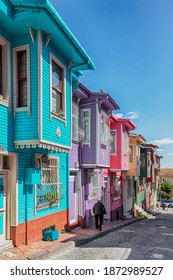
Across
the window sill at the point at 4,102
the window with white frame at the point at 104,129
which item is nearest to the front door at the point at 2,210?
the window sill at the point at 4,102

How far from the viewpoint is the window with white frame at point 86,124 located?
14586mm

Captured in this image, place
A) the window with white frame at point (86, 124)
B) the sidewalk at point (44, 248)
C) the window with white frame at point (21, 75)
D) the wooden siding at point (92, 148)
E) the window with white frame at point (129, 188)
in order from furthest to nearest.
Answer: the window with white frame at point (129, 188), the window with white frame at point (86, 124), the wooden siding at point (92, 148), the window with white frame at point (21, 75), the sidewalk at point (44, 248)

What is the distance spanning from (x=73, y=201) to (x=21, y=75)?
7.04 meters

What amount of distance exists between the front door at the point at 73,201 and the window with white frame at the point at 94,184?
1.33m

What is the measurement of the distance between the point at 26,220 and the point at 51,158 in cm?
266

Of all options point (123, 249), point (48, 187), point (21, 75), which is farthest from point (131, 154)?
point (21, 75)

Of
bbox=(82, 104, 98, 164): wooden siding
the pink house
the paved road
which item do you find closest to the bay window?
the paved road

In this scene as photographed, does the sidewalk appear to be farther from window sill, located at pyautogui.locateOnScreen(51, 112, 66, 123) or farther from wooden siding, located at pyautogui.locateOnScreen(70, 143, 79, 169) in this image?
window sill, located at pyautogui.locateOnScreen(51, 112, 66, 123)

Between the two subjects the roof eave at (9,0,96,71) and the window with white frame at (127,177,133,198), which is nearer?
the roof eave at (9,0,96,71)

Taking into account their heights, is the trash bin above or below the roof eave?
below

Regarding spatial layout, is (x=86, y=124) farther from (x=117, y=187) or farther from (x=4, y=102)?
(x=117, y=187)

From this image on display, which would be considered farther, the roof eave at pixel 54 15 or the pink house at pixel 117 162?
the pink house at pixel 117 162

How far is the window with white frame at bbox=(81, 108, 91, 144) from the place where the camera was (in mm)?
14586

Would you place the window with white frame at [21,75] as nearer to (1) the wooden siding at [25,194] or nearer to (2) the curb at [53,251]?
(1) the wooden siding at [25,194]
